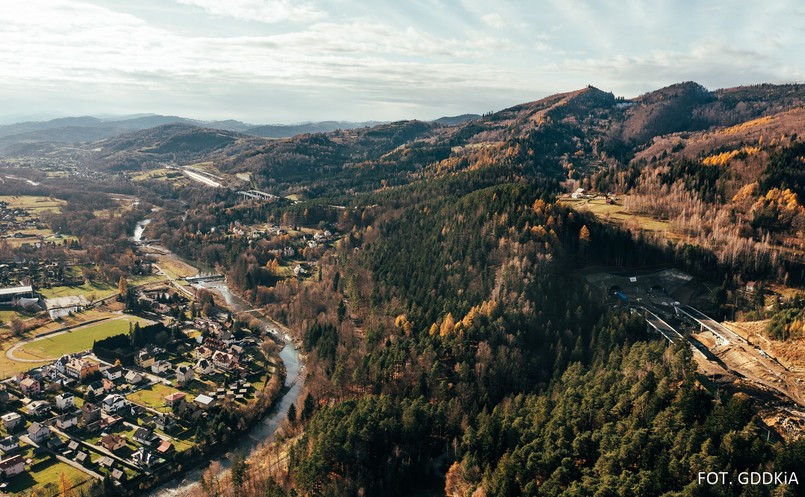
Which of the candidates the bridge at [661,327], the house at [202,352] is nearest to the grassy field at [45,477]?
the house at [202,352]

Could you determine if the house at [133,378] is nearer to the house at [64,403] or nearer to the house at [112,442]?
the house at [64,403]

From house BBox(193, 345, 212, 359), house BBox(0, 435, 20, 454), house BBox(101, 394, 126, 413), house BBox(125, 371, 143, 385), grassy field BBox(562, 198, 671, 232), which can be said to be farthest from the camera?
grassy field BBox(562, 198, 671, 232)

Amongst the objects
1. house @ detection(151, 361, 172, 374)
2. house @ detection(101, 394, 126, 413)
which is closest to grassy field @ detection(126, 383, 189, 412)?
house @ detection(101, 394, 126, 413)

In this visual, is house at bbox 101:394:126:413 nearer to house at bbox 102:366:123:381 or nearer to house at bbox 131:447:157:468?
house at bbox 102:366:123:381

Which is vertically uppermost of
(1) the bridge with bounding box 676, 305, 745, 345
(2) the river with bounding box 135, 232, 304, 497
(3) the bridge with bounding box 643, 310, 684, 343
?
(1) the bridge with bounding box 676, 305, 745, 345

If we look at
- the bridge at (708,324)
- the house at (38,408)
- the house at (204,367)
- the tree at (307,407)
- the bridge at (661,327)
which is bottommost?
the house at (38,408)

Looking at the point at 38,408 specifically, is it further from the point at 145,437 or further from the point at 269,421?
the point at 269,421

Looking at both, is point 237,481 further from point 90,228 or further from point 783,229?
point 90,228
